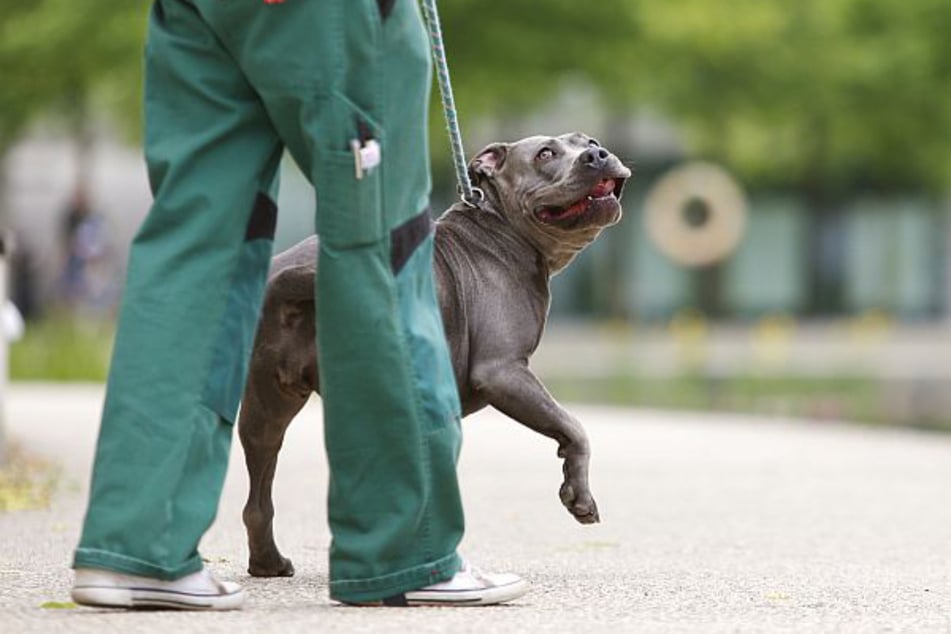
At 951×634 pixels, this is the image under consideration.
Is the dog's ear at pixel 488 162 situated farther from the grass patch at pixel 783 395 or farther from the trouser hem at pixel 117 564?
the grass patch at pixel 783 395

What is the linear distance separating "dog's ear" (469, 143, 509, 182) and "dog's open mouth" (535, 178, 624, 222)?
0.66 ft

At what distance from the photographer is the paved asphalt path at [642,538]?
439 centimetres

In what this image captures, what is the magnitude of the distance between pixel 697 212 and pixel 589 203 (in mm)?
33674

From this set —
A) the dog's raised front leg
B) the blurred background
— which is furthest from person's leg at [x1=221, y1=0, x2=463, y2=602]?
the blurred background

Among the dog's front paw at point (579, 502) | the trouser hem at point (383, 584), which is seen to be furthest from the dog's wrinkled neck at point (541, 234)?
the trouser hem at point (383, 584)

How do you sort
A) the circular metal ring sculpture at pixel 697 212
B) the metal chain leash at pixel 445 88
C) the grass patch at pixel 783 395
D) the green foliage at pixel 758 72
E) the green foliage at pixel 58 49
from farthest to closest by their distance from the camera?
1. the circular metal ring sculpture at pixel 697 212
2. the green foliage at pixel 758 72
3. the green foliage at pixel 58 49
4. the grass patch at pixel 783 395
5. the metal chain leash at pixel 445 88

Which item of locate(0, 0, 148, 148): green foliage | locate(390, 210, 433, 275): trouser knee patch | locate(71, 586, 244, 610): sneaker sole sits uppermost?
locate(0, 0, 148, 148): green foliage

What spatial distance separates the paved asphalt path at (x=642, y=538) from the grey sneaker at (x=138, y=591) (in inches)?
1.3

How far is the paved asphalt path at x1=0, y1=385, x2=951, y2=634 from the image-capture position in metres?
4.39

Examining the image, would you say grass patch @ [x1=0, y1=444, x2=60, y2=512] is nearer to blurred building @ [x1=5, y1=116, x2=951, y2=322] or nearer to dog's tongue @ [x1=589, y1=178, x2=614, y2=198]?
dog's tongue @ [x1=589, y1=178, x2=614, y2=198]

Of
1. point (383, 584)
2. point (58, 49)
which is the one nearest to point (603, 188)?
point (383, 584)

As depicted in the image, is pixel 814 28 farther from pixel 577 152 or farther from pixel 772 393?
pixel 577 152

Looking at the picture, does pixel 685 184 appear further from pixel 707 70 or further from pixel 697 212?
pixel 707 70

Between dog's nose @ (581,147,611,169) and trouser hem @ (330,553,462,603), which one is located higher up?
dog's nose @ (581,147,611,169)
